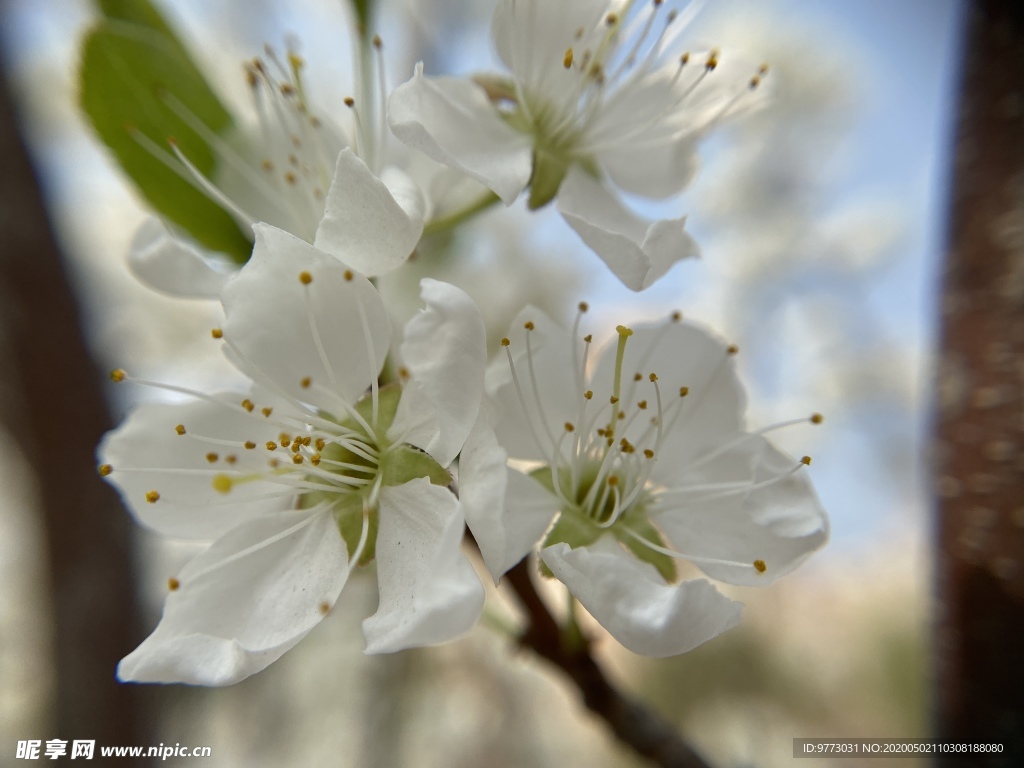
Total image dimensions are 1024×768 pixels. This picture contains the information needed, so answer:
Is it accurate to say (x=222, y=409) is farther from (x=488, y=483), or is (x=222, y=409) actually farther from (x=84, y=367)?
(x=84, y=367)

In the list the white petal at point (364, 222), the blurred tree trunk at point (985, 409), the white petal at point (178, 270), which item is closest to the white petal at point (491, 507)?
the white petal at point (364, 222)

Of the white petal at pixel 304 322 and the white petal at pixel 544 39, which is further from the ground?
the white petal at pixel 544 39

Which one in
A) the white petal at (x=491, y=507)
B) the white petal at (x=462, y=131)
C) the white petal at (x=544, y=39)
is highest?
the white petal at (x=544, y=39)

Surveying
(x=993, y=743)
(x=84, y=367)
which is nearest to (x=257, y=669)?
(x=993, y=743)

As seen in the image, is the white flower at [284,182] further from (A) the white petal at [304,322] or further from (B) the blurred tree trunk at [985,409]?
(B) the blurred tree trunk at [985,409]

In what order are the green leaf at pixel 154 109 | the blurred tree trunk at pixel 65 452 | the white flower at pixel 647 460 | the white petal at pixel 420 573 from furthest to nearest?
the blurred tree trunk at pixel 65 452, the green leaf at pixel 154 109, the white flower at pixel 647 460, the white petal at pixel 420 573

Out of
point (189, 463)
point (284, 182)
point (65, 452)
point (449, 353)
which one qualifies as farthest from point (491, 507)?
point (65, 452)

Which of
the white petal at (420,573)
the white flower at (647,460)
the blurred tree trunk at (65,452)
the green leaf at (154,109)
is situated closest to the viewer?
the white petal at (420,573)

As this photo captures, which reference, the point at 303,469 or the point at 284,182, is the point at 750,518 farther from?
the point at 284,182

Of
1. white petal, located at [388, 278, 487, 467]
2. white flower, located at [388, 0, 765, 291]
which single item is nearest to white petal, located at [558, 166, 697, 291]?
white flower, located at [388, 0, 765, 291]
